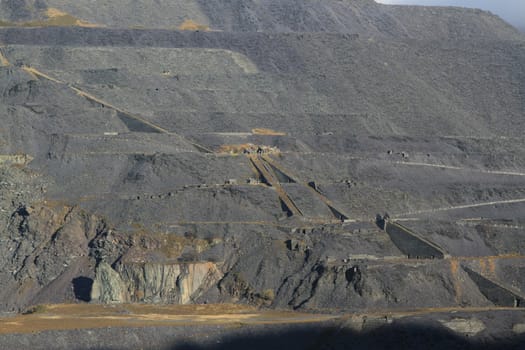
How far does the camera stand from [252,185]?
68.4m

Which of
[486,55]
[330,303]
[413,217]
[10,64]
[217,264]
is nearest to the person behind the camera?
[330,303]

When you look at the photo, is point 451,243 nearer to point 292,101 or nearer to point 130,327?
point 130,327

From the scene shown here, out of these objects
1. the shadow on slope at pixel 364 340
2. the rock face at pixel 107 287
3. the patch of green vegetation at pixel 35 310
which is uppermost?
the shadow on slope at pixel 364 340

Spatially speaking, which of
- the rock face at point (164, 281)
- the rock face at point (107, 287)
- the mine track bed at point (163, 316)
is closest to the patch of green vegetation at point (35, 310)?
the mine track bed at point (163, 316)

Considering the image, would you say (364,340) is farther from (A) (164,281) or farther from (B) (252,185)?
(B) (252,185)

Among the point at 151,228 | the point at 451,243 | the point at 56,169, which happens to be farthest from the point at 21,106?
the point at 451,243

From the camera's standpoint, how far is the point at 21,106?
78188mm

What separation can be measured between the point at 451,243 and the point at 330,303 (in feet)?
31.3

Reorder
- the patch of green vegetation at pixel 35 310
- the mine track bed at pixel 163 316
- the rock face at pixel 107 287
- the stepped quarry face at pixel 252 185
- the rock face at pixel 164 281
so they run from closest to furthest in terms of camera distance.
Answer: the mine track bed at pixel 163 316, the stepped quarry face at pixel 252 185, the patch of green vegetation at pixel 35 310, the rock face at pixel 107 287, the rock face at pixel 164 281

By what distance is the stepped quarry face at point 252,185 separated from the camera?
5466cm

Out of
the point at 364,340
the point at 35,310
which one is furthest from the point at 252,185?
the point at 364,340

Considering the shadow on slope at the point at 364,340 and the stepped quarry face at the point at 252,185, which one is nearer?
the shadow on slope at the point at 364,340

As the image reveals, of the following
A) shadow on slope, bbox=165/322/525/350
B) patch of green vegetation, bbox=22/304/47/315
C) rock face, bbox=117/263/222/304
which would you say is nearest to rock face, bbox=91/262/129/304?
rock face, bbox=117/263/222/304

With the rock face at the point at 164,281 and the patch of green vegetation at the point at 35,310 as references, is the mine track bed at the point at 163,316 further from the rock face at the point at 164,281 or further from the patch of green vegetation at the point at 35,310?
the rock face at the point at 164,281
